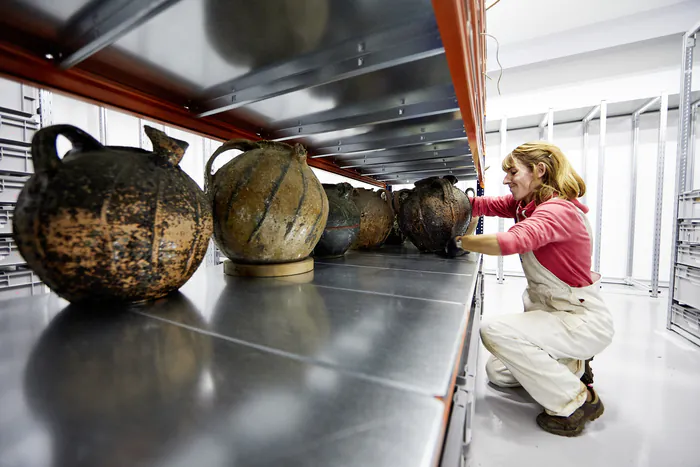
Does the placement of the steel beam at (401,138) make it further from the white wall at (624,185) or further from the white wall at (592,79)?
the white wall at (624,185)

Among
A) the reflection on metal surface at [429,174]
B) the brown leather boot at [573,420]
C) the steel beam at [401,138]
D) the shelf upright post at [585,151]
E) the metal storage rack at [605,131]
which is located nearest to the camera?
the brown leather boot at [573,420]

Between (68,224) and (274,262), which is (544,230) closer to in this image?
(274,262)

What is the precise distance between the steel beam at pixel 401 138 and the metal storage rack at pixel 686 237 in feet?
6.91

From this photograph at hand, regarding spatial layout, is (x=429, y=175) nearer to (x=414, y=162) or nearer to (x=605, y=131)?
(x=414, y=162)

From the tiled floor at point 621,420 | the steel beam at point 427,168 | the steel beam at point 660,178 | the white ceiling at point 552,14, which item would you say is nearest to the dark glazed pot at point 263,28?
the tiled floor at point 621,420

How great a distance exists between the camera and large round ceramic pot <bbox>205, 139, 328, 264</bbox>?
843 millimetres

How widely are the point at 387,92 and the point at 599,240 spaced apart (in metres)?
4.06

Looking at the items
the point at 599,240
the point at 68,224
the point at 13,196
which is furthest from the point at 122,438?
the point at 599,240

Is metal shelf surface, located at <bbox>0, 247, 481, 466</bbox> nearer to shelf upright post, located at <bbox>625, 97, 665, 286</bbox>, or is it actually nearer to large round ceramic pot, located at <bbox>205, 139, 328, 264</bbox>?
large round ceramic pot, located at <bbox>205, 139, 328, 264</bbox>

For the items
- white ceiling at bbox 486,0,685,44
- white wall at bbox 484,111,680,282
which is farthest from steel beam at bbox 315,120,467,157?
white wall at bbox 484,111,680,282

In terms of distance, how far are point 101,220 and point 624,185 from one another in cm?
521

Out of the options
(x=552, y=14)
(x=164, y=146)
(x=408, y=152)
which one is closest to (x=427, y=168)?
(x=408, y=152)

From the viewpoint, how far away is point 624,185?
3.91 metres

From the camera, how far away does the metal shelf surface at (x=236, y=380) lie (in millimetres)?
245
